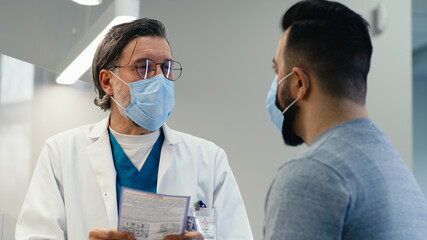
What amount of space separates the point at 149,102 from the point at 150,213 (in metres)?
0.63

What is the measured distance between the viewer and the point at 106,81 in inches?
80.5

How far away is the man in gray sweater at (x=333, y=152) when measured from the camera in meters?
0.93

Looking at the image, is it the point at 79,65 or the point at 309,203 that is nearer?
the point at 309,203

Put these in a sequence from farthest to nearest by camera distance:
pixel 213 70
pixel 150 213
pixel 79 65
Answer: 1. pixel 213 70
2. pixel 79 65
3. pixel 150 213

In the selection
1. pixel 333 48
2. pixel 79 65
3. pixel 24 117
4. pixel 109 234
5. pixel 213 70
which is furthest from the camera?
pixel 213 70

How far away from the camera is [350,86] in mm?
1125

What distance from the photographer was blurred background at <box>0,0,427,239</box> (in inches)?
91.5

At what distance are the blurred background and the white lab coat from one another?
0.41m

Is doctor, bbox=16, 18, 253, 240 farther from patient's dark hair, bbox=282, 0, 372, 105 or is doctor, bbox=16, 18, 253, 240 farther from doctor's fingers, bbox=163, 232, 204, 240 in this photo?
patient's dark hair, bbox=282, 0, 372, 105

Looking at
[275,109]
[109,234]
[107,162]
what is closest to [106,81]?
[107,162]

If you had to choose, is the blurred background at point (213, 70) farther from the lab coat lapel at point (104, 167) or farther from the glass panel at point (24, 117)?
the lab coat lapel at point (104, 167)

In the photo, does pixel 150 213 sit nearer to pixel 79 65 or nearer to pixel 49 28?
pixel 79 65

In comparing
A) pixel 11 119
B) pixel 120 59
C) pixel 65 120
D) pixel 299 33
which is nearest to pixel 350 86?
pixel 299 33

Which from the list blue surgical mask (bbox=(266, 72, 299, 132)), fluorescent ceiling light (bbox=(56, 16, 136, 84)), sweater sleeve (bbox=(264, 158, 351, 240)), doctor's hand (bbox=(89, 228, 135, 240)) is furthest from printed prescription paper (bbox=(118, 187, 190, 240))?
fluorescent ceiling light (bbox=(56, 16, 136, 84))
